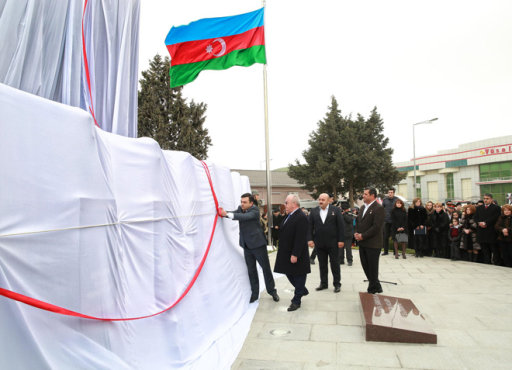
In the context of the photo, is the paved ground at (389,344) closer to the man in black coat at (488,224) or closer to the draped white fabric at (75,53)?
the man in black coat at (488,224)

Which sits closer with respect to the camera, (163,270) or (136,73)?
(163,270)

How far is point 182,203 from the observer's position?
4703 mm

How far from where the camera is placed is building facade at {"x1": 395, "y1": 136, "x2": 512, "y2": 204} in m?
43.5

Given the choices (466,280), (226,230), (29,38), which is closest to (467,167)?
(466,280)

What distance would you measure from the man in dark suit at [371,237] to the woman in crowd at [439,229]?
5546 millimetres

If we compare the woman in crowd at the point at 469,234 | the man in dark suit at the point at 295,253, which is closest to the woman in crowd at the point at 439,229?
the woman in crowd at the point at 469,234

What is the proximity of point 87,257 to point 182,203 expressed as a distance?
1823mm

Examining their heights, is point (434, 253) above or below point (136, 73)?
below

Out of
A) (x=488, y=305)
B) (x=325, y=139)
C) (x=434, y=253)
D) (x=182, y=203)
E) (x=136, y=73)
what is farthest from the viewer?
(x=325, y=139)

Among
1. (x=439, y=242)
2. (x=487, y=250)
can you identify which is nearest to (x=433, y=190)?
(x=439, y=242)

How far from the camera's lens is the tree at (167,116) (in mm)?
22609

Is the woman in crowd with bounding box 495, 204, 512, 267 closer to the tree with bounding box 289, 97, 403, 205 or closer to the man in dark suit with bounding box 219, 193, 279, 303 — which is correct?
the man in dark suit with bounding box 219, 193, 279, 303

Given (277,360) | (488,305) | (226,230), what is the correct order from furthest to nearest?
1. (226,230)
2. (488,305)
3. (277,360)

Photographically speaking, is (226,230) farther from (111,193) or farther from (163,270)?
(111,193)
